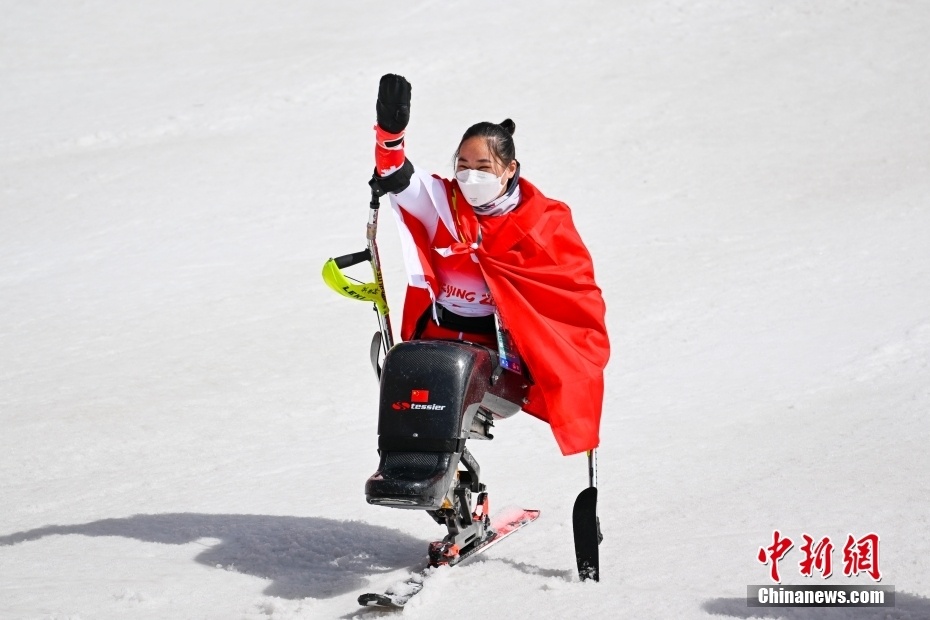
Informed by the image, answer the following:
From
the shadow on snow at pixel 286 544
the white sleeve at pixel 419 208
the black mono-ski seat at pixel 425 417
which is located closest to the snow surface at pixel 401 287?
the shadow on snow at pixel 286 544

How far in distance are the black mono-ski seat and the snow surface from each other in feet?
1.45

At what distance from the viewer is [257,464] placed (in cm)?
633

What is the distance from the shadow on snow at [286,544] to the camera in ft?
14.5

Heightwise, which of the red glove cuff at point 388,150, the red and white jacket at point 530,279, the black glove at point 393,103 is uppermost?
the black glove at point 393,103

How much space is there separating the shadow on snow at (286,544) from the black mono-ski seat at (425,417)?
54 cm

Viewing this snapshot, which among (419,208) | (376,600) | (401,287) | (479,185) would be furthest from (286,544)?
(401,287)

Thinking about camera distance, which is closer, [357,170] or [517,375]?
[517,375]

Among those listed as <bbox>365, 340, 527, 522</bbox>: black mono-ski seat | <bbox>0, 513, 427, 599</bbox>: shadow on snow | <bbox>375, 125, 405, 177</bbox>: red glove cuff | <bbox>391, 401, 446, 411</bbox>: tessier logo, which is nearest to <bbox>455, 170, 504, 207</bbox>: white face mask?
<bbox>375, 125, 405, 177</bbox>: red glove cuff

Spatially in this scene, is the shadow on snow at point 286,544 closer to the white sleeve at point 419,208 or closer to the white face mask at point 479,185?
the white sleeve at point 419,208

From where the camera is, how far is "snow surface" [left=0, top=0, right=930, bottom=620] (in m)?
4.63

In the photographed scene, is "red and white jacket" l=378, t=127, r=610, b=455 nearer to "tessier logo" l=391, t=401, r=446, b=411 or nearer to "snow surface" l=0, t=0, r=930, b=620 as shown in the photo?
"tessier logo" l=391, t=401, r=446, b=411

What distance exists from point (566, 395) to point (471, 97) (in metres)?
10.9

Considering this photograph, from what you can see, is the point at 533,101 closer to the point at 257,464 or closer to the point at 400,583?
the point at 257,464

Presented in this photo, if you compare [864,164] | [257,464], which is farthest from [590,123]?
[257,464]
